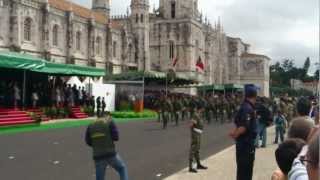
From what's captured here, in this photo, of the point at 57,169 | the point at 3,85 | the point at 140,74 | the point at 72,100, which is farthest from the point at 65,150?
the point at 140,74

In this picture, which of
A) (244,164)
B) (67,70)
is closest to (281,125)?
(244,164)

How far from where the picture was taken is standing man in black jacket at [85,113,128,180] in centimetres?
962

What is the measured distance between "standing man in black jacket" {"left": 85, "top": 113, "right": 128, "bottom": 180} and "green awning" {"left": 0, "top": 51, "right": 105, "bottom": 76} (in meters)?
19.1

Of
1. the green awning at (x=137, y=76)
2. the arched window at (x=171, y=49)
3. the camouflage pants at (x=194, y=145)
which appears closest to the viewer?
the camouflage pants at (x=194, y=145)

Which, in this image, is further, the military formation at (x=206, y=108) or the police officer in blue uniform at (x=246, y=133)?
the military formation at (x=206, y=108)

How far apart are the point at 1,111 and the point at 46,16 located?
2977 cm

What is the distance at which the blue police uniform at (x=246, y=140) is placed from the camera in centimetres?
912

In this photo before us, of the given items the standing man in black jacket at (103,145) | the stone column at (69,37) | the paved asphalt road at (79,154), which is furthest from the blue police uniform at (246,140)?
the stone column at (69,37)

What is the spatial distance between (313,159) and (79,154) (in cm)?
1402

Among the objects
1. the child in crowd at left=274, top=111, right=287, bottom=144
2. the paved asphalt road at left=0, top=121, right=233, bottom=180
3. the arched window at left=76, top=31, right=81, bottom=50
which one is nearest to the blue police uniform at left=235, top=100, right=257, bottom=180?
the paved asphalt road at left=0, top=121, right=233, bottom=180

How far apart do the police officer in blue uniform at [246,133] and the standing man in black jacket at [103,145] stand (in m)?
1.97

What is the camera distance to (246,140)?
919cm

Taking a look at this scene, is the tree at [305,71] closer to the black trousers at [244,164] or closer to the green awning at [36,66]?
the green awning at [36,66]

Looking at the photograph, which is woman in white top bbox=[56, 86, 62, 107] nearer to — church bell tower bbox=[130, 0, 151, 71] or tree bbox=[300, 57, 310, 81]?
church bell tower bbox=[130, 0, 151, 71]
